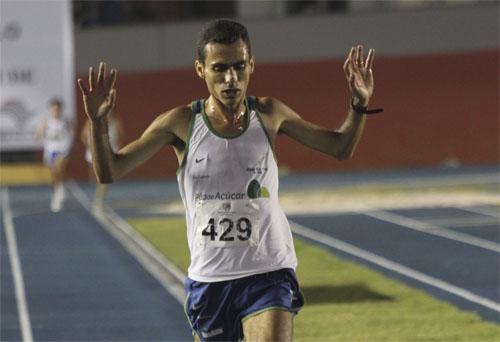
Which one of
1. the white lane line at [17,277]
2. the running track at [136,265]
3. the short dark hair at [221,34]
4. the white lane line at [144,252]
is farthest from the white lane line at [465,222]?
the short dark hair at [221,34]

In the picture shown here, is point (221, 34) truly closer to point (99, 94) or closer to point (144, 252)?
point (99, 94)

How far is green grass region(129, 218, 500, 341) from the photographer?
10883 mm

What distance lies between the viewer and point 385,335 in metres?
10.9

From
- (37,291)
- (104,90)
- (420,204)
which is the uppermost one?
(104,90)

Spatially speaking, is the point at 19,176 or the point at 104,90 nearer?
the point at 104,90

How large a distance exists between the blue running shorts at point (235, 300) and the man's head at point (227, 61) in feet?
2.61

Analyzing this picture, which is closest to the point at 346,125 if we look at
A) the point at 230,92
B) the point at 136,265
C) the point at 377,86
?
the point at 230,92

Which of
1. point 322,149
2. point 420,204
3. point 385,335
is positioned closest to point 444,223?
point 420,204

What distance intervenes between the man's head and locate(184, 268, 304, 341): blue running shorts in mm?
796

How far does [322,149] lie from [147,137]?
80 cm

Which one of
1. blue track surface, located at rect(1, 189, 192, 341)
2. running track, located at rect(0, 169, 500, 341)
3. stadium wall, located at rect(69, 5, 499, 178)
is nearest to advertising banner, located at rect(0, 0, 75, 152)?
blue track surface, located at rect(1, 189, 192, 341)

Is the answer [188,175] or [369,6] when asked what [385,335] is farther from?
[369,6]

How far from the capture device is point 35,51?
17859 millimetres

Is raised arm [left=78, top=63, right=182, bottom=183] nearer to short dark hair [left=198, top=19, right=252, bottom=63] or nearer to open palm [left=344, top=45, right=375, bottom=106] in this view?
short dark hair [left=198, top=19, right=252, bottom=63]
